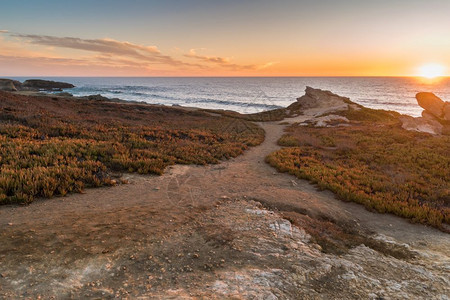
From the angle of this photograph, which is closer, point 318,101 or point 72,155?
point 72,155

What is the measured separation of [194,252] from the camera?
645 centimetres

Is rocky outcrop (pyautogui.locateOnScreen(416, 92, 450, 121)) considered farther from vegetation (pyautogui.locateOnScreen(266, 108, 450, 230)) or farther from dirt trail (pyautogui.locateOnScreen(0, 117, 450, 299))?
dirt trail (pyautogui.locateOnScreen(0, 117, 450, 299))

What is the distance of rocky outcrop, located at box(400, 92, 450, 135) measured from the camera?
107ft

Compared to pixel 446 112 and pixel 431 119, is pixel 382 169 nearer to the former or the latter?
pixel 431 119

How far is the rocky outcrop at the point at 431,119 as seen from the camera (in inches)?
1281

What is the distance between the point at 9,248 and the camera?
5676 mm

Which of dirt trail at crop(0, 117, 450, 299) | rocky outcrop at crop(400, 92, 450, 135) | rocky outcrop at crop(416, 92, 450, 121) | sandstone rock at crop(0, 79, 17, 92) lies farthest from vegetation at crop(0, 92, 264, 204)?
sandstone rock at crop(0, 79, 17, 92)

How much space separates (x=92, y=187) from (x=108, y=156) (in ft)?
12.8

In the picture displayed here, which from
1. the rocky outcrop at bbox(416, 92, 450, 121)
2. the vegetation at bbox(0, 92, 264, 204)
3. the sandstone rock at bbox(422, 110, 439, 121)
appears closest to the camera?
the vegetation at bbox(0, 92, 264, 204)

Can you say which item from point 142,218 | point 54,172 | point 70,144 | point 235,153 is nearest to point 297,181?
point 235,153

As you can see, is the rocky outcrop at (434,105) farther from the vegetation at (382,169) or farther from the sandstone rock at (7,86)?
the sandstone rock at (7,86)

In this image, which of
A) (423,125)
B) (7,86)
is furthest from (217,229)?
(7,86)

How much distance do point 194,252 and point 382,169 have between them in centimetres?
1631

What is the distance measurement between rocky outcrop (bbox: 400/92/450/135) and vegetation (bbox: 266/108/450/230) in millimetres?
5257
